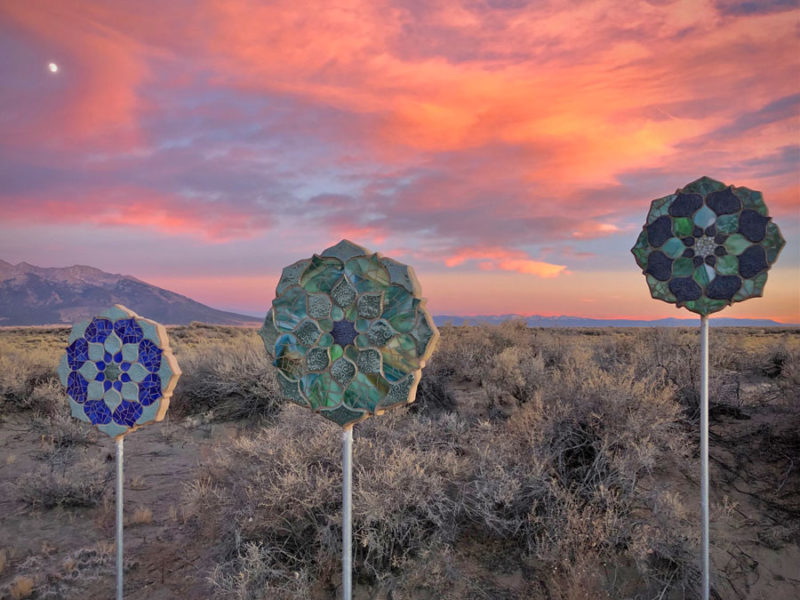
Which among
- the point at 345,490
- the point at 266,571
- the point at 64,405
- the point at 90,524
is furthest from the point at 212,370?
the point at 345,490

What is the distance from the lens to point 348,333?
11.9 ft

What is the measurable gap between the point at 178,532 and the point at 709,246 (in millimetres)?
6283

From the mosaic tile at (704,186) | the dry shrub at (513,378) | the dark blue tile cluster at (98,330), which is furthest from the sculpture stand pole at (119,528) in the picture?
the dry shrub at (513,378)

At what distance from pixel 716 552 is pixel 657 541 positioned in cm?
89

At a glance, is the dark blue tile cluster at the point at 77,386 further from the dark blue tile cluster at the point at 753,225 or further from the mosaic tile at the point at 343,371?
the dark blue tile cluster at the point at 753,225

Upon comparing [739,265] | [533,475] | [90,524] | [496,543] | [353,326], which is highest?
[739,265]

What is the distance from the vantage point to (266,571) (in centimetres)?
445

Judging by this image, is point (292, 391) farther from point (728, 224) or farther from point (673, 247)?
point (728, 224)

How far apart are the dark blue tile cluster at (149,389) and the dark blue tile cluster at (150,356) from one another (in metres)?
0.07

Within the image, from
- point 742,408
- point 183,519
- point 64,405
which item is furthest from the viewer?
point 64,405

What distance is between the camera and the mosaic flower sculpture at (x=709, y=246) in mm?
4699

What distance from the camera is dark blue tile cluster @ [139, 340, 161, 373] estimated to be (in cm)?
434

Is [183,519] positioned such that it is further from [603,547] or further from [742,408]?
[742,408]

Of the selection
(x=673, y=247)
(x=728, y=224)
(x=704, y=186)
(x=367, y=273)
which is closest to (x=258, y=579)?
(x=367, y=273)
